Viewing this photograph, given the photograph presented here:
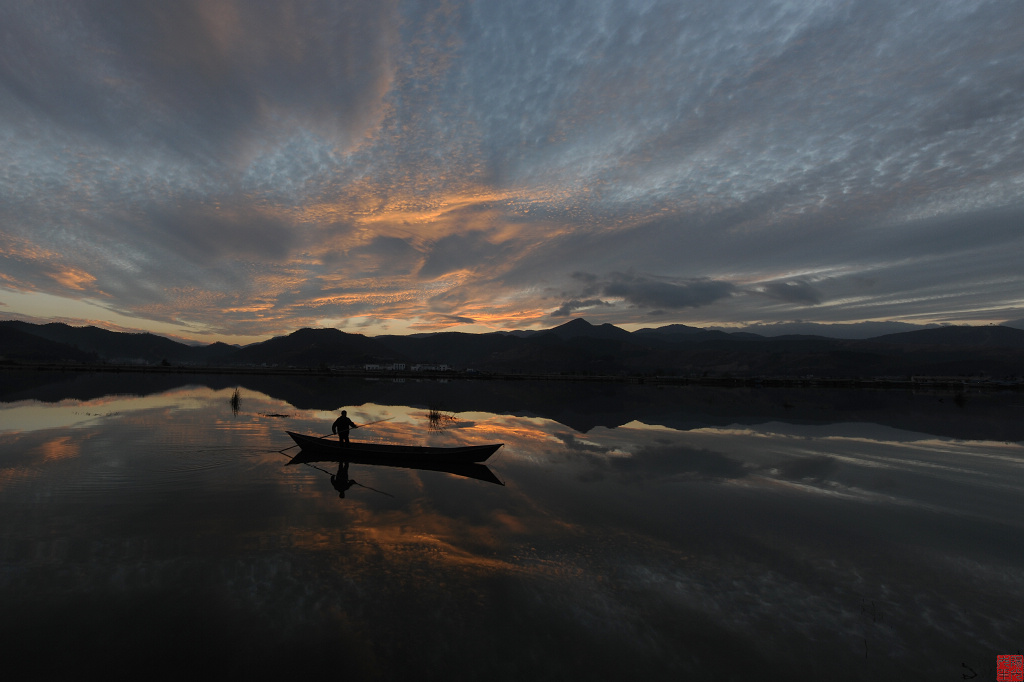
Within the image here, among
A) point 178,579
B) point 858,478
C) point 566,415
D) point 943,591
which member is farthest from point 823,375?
point 178,579

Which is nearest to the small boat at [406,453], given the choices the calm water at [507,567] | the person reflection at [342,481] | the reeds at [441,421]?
the calm water at [507,567]

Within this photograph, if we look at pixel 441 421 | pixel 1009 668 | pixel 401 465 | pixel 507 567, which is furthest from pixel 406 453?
pixel 1009 668

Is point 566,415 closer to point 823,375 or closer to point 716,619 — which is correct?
point 716,619

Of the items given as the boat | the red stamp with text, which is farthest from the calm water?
the boat

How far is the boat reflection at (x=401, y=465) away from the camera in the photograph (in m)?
18.3

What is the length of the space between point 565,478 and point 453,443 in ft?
31.4

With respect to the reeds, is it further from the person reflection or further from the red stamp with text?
the red stamp with text

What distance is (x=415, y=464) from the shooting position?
65.6 ft

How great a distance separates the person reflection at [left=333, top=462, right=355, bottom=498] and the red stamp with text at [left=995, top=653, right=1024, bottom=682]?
1575cm

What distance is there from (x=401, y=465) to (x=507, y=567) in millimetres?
10903

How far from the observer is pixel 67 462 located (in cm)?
1795

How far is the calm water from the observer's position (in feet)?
23.0

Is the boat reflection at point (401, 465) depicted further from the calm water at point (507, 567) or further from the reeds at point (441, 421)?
the reeds at point (441, 421)

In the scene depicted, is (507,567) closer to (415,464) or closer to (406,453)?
(415,464)
